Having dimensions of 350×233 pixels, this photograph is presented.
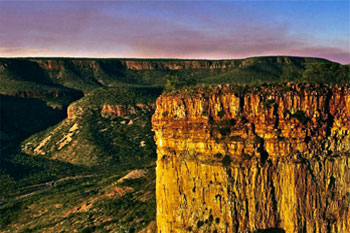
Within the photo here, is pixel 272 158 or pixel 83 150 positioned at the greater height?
pixel 272 158

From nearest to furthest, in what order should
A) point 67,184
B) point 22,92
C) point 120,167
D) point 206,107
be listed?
point 206,107
point 67,184
point 120,167
point 22,92

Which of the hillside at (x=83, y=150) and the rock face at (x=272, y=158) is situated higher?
the rock face at (x=272, y=158)

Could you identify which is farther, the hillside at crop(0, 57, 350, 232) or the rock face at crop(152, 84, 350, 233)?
the hillside at crop(0, 57, 350, 232)

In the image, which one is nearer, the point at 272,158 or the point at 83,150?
the point at 272,158

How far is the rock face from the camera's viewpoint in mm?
23844

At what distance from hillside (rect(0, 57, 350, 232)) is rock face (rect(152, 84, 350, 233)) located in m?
2.15

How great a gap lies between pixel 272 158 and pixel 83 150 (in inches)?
3503

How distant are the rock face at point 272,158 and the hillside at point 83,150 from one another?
2153 millimetres

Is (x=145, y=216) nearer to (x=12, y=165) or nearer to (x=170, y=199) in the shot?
(x=170, y=199)

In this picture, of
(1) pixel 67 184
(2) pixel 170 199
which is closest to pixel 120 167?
(1) pixel 67 184

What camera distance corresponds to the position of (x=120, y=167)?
303 feet

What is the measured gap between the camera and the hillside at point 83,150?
50625 millimetres

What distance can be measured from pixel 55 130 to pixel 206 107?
362 feet

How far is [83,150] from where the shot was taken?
108 m
